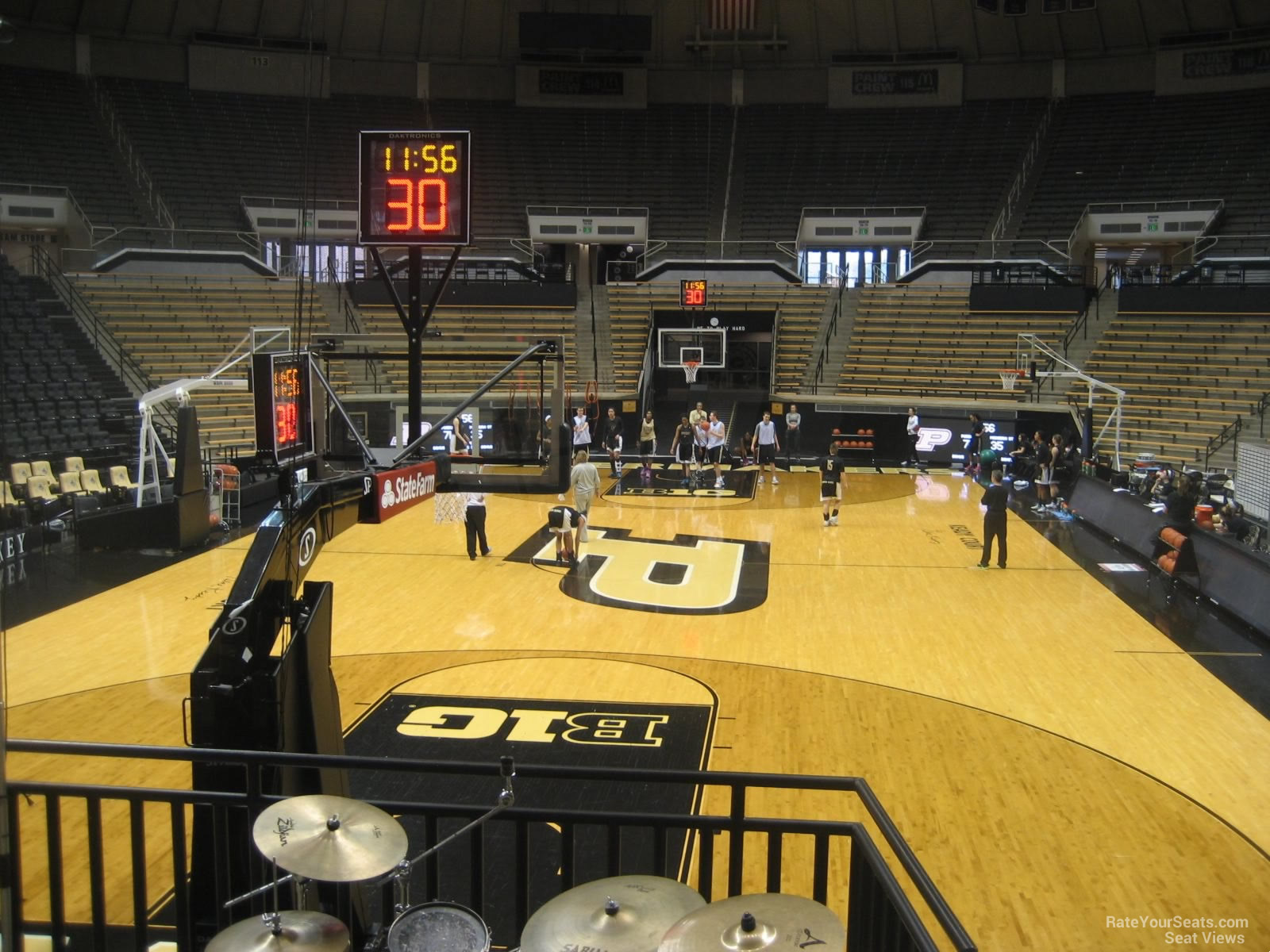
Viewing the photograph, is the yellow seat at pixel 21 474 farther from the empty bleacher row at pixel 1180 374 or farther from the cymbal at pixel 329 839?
the empty bleacher row at pixel 1180 374

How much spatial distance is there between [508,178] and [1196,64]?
2178 centimetres

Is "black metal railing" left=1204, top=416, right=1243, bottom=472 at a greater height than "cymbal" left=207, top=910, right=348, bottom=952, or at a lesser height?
greater

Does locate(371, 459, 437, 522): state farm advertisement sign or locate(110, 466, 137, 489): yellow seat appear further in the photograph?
locate(110, 466, 137, 489): yellow seat

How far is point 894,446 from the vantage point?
26.7 meters

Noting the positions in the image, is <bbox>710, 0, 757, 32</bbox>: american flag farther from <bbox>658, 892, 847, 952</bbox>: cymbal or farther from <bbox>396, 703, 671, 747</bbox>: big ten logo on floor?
<bbox>658, 892, 847, 952</bbox>: cymbal

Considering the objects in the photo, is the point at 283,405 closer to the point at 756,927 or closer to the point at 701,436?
the point at 756,927

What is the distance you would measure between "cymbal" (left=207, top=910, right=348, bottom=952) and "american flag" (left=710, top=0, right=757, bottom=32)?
33.4 meters

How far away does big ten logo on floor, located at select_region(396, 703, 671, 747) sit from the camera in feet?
27.7

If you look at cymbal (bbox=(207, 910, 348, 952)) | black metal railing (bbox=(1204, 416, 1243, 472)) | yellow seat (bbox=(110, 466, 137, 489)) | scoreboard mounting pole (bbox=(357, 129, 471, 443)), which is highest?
scoreboard mounting pole (bbox=(357, 129, 471, 443))

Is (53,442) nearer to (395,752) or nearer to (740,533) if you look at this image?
(740,533)

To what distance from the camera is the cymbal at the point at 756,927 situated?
2.63 meters

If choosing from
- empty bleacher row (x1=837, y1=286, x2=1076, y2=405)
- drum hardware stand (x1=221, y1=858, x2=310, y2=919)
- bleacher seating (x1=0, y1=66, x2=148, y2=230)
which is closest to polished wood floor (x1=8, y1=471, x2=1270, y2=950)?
drum hardware stand (x1=221, y1=858, x2=310, y2=919)

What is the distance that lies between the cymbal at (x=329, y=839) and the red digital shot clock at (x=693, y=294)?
25620mm

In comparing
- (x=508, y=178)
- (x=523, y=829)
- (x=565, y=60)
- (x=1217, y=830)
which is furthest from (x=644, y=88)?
(x=523, y=829)
